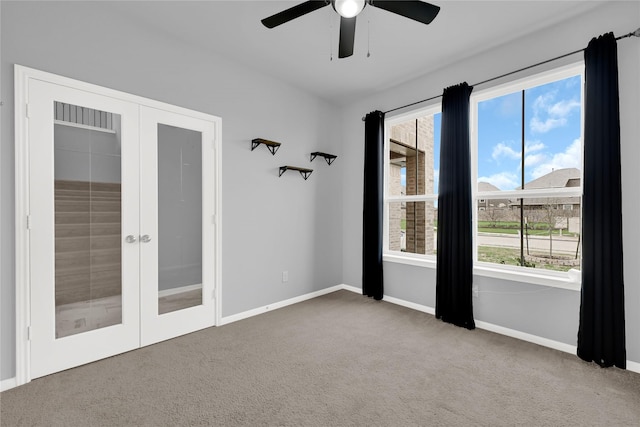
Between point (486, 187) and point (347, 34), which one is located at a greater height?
point (347, 34)

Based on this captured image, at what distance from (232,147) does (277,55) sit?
42.6 inches

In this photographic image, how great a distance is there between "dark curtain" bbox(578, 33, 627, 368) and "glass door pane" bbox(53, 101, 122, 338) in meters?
3.86

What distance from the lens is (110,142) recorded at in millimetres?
2496

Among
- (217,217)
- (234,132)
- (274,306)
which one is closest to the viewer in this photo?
(217,217)

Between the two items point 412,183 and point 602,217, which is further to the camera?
point 412,183

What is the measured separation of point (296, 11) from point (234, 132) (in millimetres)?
1590

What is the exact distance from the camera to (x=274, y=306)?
3670 mm

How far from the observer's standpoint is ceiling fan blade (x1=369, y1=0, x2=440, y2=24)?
185cm

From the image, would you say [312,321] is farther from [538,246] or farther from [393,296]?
[538,246]

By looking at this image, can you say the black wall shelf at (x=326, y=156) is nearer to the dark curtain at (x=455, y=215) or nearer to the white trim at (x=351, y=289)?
the dark curtain at (x=455, y=215)

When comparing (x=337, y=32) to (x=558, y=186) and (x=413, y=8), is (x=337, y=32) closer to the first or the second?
(x=413, y=8)

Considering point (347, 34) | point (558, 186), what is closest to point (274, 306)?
point (347, 34)

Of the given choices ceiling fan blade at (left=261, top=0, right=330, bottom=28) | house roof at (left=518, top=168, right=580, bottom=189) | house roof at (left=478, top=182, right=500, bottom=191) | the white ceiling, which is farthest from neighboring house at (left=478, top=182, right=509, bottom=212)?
ceiling fan blade at (left=261, top=0, right=330, bottom=28)

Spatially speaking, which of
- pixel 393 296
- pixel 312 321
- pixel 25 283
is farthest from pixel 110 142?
pixel 393 296
